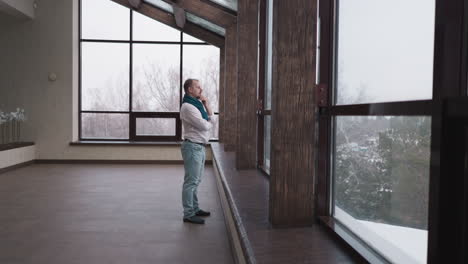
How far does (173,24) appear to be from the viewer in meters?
9.31

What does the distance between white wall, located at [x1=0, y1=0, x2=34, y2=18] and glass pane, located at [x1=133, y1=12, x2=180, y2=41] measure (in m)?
2.16

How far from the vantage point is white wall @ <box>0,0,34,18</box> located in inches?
311

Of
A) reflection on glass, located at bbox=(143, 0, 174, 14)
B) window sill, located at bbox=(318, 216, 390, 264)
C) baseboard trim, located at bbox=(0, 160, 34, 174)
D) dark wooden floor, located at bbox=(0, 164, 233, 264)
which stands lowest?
dark wooden floor, located at bbox=(0, 164, 233, 264)

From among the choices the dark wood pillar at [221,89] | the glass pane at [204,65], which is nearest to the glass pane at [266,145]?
the dark wood pillar at [221,89]

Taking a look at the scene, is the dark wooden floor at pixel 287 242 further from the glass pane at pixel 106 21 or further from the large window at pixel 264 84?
the glass pane at pixel 106 21

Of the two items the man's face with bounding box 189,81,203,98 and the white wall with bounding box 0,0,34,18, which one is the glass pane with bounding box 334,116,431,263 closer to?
the man's face with bounding box 189,81,203,98

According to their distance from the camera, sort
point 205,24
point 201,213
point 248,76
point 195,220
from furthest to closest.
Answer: point 205,24
point 248,76
point 201,213
point 195,220

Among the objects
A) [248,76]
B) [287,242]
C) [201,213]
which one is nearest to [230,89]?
[248,76]

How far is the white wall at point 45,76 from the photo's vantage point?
903cm

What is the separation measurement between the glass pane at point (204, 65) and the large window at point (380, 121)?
7.60 metres

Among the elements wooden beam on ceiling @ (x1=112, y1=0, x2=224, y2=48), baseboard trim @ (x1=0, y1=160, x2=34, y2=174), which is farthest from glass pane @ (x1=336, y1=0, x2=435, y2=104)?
baseboard trim @ (x1=0, y1=160, x2=34, y2=174)

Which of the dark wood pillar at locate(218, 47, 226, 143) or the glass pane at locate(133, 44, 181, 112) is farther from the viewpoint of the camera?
the glass pane at locate(133, 44, 181, 112)

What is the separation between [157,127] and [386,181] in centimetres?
855

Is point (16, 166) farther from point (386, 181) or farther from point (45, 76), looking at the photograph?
point (386, 181)
